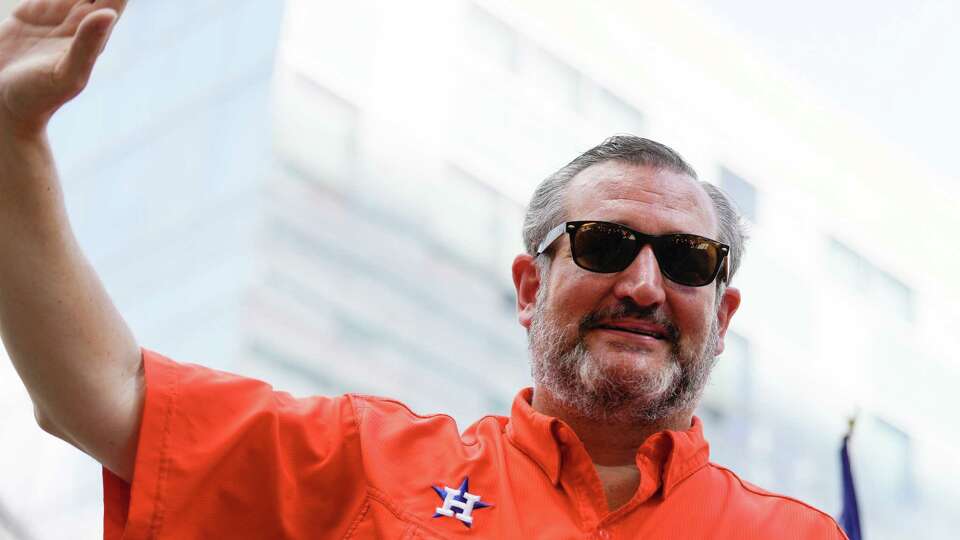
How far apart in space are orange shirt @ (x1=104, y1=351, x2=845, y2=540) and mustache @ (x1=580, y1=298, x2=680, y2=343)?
0.16 m

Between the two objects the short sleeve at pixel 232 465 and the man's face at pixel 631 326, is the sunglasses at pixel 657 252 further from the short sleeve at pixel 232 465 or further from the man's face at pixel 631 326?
the short sleeve at pixel 232 465

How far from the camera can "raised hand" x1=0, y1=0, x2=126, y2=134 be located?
1.66m

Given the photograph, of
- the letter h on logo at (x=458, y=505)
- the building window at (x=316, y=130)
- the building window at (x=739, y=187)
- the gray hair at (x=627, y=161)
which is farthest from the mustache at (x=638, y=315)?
the building window at (x=739, y=187)

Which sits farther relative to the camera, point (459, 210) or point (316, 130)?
point (459, 210)

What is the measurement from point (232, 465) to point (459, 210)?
10765 mm

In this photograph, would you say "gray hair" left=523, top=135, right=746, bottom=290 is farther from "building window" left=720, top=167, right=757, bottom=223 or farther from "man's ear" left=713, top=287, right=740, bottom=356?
"building window" left=720, top=167, right=757, bottom=223

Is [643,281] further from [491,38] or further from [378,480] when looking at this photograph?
[491,38]

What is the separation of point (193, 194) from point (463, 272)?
2.62m

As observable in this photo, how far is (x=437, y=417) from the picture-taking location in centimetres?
215

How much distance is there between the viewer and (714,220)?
2369mm

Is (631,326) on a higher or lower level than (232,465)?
higher

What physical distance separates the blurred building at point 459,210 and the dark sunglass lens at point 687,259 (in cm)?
871

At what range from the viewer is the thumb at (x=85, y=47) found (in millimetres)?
1646

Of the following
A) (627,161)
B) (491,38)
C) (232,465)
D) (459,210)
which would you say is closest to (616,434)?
(627,161)
